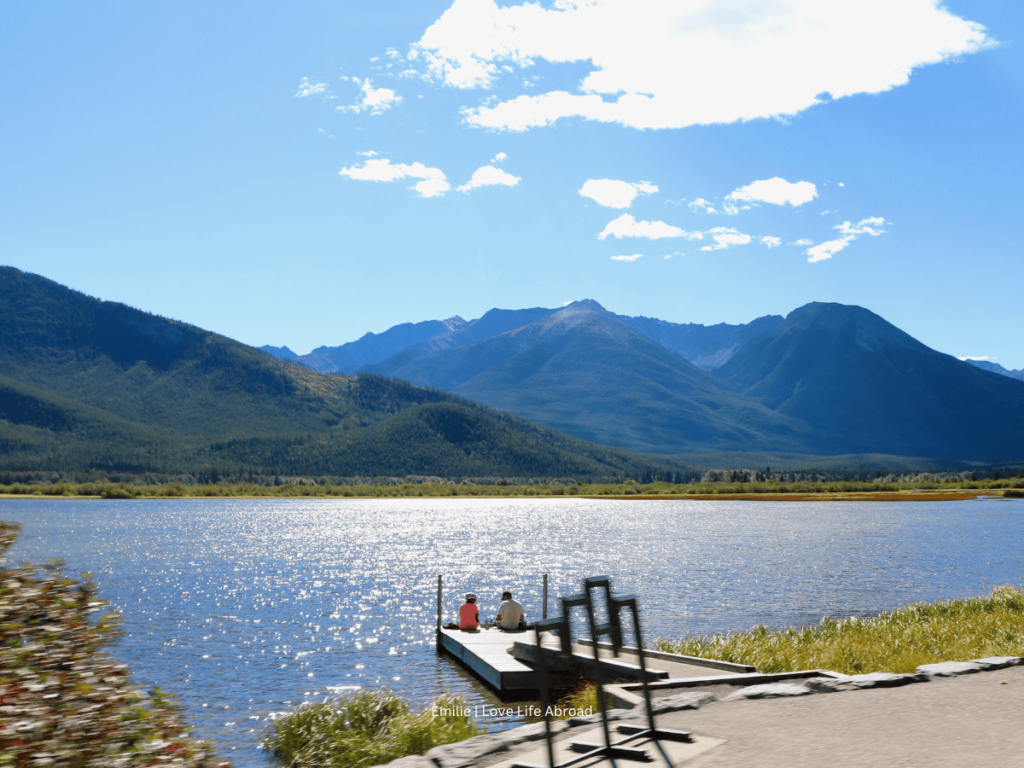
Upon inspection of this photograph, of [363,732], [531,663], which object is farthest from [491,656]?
[363,732]

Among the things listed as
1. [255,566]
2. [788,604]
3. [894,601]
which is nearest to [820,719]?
[788,604]

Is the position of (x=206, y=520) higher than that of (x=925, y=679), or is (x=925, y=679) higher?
(x=925, y=679)

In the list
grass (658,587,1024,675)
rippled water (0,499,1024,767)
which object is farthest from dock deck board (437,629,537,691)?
grass (658,587,1024,675)

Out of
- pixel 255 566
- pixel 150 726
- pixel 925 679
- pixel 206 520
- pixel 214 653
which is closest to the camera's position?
pixel 150 726

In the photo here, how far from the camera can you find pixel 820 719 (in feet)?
37.1

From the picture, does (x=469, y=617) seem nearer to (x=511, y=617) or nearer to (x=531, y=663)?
(x=511, y=617)

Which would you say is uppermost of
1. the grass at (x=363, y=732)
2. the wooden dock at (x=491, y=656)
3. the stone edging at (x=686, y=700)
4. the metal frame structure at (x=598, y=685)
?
the metal frame structure at (x=598, y=685)

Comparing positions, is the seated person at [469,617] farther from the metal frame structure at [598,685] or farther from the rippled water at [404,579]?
the metal frame structure at [598,685]

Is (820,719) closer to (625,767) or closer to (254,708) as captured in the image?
(625,767)

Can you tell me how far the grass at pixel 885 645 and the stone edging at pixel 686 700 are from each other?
370 centimetres

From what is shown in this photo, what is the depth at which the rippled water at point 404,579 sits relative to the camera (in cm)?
2930

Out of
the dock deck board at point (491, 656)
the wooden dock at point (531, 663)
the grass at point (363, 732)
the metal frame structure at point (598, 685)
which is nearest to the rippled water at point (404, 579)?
the dock deck board at point (491, 656)

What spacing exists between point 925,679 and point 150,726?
1251 centimetres

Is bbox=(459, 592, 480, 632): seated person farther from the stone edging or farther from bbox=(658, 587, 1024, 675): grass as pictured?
the stone edging
